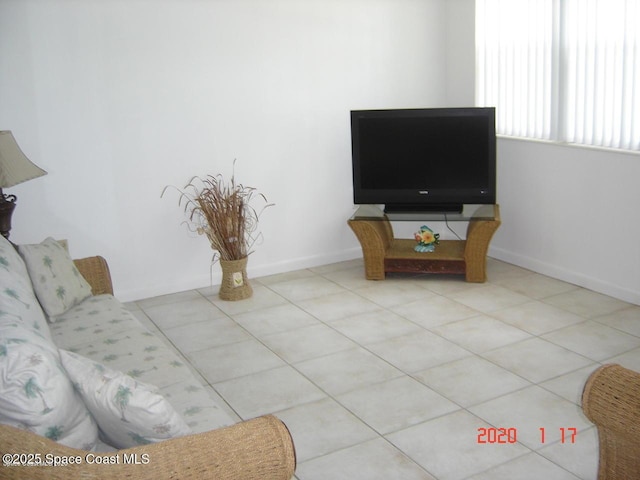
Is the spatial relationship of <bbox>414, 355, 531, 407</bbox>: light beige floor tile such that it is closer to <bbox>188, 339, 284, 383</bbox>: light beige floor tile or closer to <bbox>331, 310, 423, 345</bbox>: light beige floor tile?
<bbox>331, 310, 423, 345</bbox>: light beige floor tile

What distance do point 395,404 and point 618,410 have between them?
1511mm

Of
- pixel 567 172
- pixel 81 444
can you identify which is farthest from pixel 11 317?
pixel 567 172

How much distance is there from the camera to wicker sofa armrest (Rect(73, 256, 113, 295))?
403 cm

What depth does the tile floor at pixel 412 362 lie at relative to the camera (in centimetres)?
297

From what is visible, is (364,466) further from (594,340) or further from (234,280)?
(234,280)

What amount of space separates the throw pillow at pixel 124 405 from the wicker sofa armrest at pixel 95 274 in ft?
6.69

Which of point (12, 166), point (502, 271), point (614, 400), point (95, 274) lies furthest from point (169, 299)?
point (614, 400)

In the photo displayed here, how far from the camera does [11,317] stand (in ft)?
7.47

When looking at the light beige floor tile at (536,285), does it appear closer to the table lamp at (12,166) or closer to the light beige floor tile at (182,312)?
the light beige floor tile at (182,312)

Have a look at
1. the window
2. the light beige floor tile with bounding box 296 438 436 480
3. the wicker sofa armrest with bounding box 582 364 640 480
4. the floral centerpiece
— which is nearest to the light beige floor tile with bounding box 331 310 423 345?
the floral centerpiece

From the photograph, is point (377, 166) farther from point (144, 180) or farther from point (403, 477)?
point (403, 477)

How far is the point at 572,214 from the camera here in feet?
16.2

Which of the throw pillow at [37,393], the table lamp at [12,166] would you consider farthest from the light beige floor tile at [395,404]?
the table lamp at [12,166]

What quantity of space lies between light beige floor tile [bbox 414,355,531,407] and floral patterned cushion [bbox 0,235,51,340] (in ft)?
6.08
